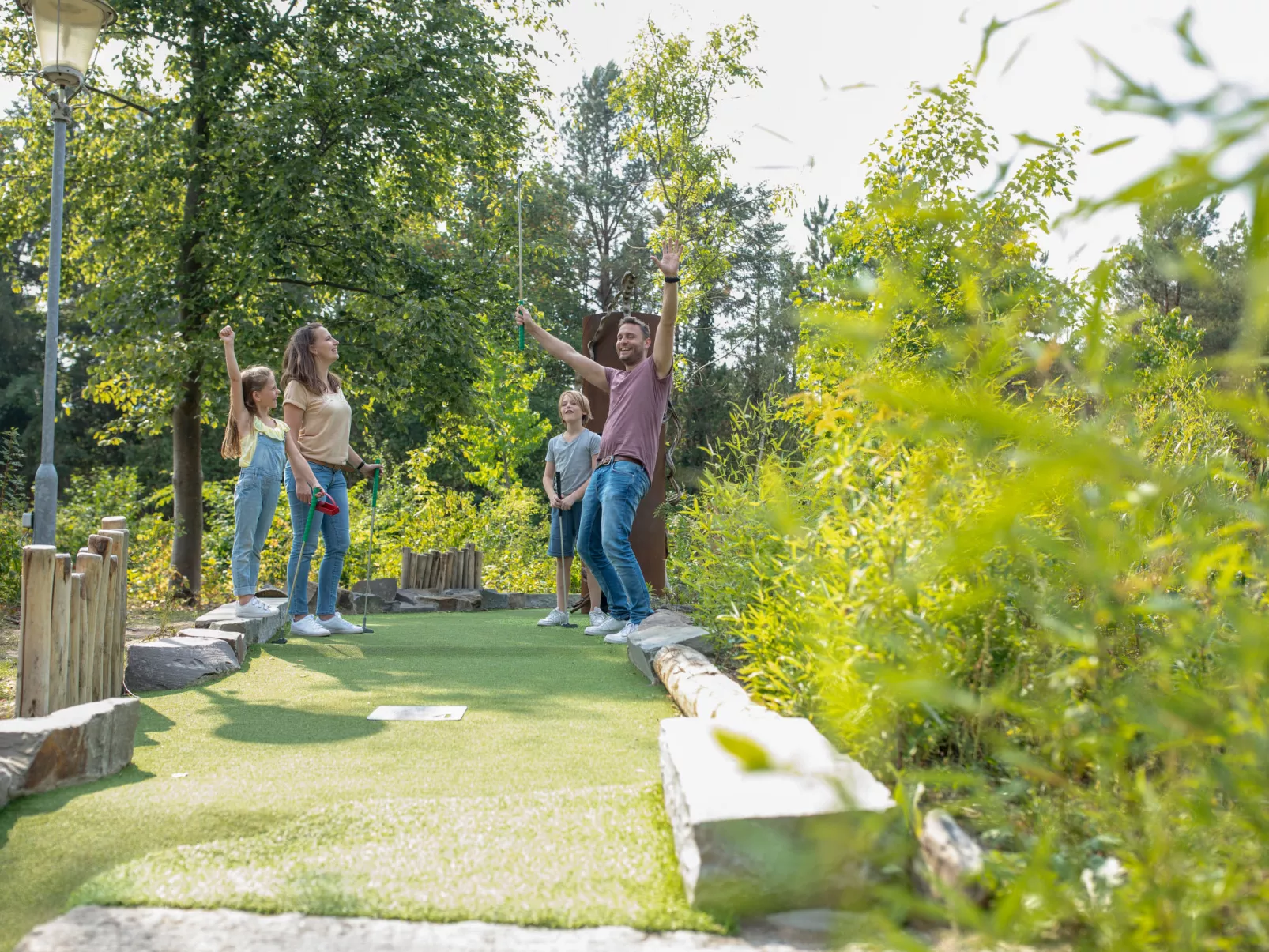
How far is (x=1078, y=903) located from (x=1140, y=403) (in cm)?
386

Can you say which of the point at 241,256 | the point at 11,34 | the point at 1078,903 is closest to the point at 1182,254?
the point at 1078,903

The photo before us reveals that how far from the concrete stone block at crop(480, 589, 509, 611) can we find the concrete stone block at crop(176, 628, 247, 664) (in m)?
4.21

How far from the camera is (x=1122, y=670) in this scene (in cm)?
245

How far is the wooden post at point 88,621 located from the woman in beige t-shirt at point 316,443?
192 centimetres

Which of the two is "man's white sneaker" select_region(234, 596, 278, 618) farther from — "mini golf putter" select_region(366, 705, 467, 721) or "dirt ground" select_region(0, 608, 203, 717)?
"mini golf putter" select_region(366, 705, 467, 721)

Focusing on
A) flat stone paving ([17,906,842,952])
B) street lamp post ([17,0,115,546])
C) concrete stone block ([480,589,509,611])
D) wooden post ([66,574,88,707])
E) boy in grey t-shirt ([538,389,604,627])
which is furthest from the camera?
concrete stone block ([480,589,509,611])

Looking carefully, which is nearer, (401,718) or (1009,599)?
(1009,599)

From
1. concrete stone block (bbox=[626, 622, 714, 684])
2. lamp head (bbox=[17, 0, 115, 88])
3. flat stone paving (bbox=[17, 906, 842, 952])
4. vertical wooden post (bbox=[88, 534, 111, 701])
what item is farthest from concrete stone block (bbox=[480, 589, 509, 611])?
flat stone paving (bbox=[17, 906, 842, 952])

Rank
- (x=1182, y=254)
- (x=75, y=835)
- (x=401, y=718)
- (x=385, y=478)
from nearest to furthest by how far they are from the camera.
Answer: (x=1182, y=254)
(x=75, y=835)
(x=401, y=718)
(x=385, y=478)

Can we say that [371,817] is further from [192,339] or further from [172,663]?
[192,339]

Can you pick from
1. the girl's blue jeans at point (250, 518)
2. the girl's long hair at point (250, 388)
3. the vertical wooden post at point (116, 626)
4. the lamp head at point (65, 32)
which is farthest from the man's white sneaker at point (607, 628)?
the lamp head at point (65, 32)

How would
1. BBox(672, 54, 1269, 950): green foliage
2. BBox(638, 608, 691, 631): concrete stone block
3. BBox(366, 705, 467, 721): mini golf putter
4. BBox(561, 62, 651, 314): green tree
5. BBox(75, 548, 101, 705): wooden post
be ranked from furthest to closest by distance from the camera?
1. BBox(561, 62, 651, 314): green tree
2. BBox(638, 608, 691, 631): concrete stone block
3. BBox(366, 705, 467, 721): mini golf putter
4. BBox(75, 548, 101, 705): wooden post
5. BBox(672, 54, 1269, 950): green foliage

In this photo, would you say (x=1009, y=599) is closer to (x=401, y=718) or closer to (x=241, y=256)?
(x=401, y=718)

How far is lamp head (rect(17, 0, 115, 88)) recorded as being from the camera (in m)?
5.98
